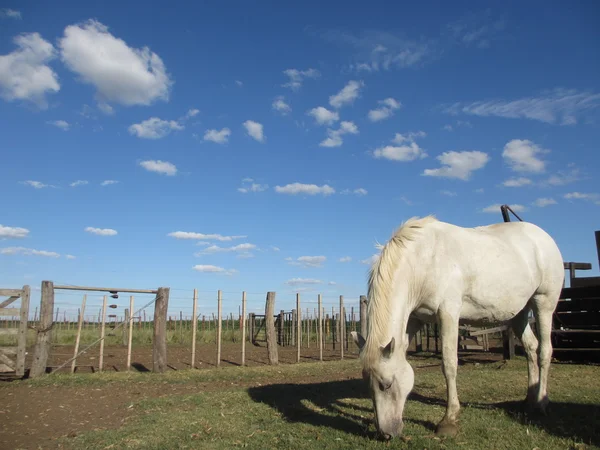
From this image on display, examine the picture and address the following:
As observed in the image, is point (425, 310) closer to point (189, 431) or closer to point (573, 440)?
point (573, 440)

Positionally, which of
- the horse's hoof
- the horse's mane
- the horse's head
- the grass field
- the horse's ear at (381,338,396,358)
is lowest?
the grass field

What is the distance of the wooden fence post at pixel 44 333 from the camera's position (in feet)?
35.7

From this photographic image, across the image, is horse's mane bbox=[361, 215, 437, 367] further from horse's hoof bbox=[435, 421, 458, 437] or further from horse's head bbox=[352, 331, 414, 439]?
horse's hoof bbox=[435, 421, 458, 437]

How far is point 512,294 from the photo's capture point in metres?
5.71

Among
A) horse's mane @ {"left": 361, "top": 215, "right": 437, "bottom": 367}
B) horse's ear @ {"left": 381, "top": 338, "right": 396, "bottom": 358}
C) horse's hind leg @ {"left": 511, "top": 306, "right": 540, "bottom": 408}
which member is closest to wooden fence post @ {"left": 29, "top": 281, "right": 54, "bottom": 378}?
horse's mane @ {"left": 361, "top": 215, "right": 437, "bottom": 367}

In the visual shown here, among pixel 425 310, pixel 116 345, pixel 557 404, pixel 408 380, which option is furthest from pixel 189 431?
pixel 116 345

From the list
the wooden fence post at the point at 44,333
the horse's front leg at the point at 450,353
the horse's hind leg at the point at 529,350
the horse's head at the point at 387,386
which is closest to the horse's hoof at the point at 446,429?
the horse's front leg at the point at 450,353

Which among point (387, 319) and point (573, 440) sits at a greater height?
point (387, 319)

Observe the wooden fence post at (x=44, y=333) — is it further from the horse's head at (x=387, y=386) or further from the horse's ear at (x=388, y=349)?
the horse's ear at (x=388, y=349)

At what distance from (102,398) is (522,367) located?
31.6ft

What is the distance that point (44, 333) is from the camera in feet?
35.9

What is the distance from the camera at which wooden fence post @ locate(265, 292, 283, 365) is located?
14641 mm

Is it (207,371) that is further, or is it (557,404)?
(207,371)

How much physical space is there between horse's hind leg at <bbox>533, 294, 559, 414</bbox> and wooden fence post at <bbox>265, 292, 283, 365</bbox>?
950 cm
